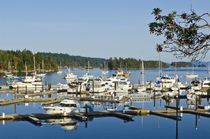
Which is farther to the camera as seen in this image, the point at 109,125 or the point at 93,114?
the point at 93,114

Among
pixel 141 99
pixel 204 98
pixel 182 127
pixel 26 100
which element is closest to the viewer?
pixel 182 127

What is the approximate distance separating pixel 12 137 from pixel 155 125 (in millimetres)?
19965

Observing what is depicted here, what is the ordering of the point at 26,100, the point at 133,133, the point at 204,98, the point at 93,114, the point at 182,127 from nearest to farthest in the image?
the point at 133,133 < the point at 182,127 < the point at 93,114 < the point at 26,100 < the point at 204,98

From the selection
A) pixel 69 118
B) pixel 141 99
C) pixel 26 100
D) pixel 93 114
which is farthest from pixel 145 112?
pixel 26 100

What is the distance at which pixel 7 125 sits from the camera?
42250 millimetres

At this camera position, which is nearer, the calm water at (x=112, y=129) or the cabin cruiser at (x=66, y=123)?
the calm water at (x=112, y=129)

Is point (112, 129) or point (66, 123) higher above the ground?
point (66, 123)

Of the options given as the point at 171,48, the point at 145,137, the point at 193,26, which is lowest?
the point at 145,137

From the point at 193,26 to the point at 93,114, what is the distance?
35.0 meters

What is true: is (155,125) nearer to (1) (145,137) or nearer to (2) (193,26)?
(1) (145,137)

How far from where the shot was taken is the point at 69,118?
151ft

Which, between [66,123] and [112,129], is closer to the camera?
[112,129]

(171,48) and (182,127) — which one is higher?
(171,48)

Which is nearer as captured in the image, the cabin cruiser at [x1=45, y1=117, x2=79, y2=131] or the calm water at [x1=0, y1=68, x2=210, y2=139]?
the calm water at [x1=0, y1=68, x2=210, y2=139]
